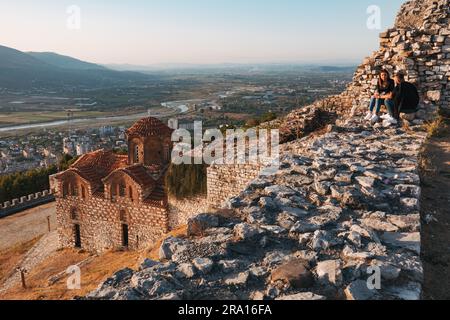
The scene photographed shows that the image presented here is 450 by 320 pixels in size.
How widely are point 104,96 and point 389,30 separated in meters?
131

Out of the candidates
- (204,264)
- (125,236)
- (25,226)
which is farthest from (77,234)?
(204,264)

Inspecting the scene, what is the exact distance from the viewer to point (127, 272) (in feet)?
10.5

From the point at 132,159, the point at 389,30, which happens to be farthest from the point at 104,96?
the point at 389,30

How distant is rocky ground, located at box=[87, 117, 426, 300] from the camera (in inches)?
111

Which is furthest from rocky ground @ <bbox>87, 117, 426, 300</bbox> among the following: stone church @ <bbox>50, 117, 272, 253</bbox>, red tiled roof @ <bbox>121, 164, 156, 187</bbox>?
red tiled roof @ <bbox>121, 164, 156, 187</bbox>

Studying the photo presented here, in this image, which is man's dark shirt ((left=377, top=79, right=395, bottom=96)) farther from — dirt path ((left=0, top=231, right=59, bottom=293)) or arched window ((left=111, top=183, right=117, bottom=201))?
dirt path ((left=0, top=231, right=59, bottom=293))

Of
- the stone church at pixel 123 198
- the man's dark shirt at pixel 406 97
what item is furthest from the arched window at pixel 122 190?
the man's dark shirt at pixel 406 97

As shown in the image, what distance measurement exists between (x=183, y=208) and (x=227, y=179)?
456cm

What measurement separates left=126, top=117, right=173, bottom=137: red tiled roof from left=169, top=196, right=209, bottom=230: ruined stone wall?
4.30m

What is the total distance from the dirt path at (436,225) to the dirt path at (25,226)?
Answer: 69.4 ft

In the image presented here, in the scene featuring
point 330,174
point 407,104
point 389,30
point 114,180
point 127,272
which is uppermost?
point 389,30

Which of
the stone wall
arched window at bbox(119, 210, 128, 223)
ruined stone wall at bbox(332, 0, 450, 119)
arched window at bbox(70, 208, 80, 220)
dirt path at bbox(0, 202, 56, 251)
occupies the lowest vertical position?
dirt path at bbox(0, 202, 56, 251)
